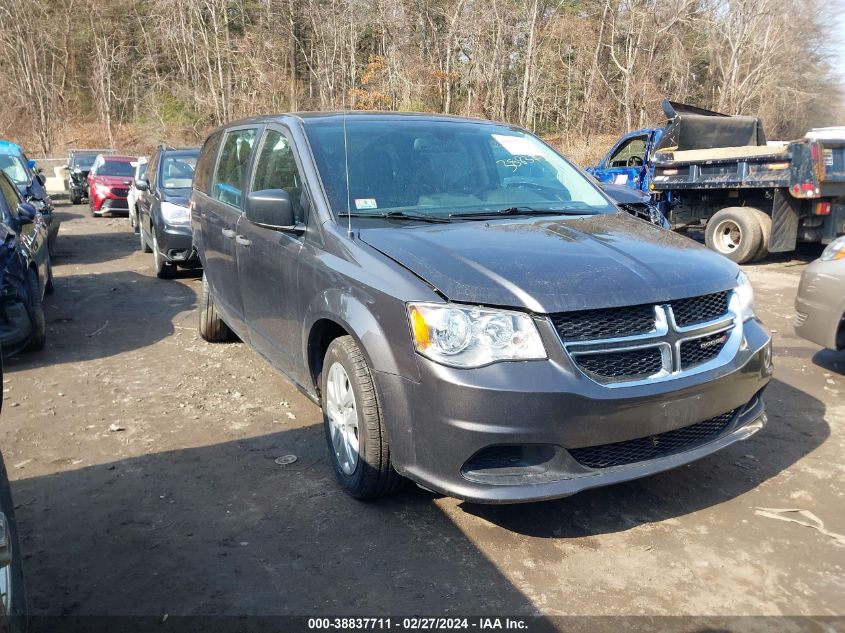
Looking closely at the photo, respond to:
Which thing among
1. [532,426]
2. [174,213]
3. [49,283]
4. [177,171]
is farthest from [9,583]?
[177,171]

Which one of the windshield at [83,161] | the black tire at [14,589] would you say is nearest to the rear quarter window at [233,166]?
the black tire at [14,589]

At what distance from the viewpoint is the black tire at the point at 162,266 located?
9305 mm

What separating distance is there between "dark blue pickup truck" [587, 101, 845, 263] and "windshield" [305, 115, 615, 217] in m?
6.91

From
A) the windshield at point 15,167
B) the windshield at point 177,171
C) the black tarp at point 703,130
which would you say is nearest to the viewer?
the windshield at point 177,171

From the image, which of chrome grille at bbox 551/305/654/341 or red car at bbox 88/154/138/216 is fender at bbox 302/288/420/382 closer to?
chrome grille at bbox 551/305/654/341

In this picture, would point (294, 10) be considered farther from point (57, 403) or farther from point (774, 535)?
point (774, 535)

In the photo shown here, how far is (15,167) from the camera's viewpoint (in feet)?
41.1

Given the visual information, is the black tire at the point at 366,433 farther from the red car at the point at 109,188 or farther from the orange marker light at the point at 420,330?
the red car at the point at 109,188

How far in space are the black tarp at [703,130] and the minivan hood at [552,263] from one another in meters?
9.33

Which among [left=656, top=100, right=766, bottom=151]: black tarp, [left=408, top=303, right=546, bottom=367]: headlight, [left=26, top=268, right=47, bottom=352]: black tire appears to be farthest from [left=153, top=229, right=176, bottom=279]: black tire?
[left=656, top=100, right=766, bottom=151]: black tarp

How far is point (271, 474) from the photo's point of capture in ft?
12.5

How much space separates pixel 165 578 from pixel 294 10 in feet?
106

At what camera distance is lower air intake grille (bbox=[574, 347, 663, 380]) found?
2.77m

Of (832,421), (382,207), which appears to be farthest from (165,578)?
(832,421)
